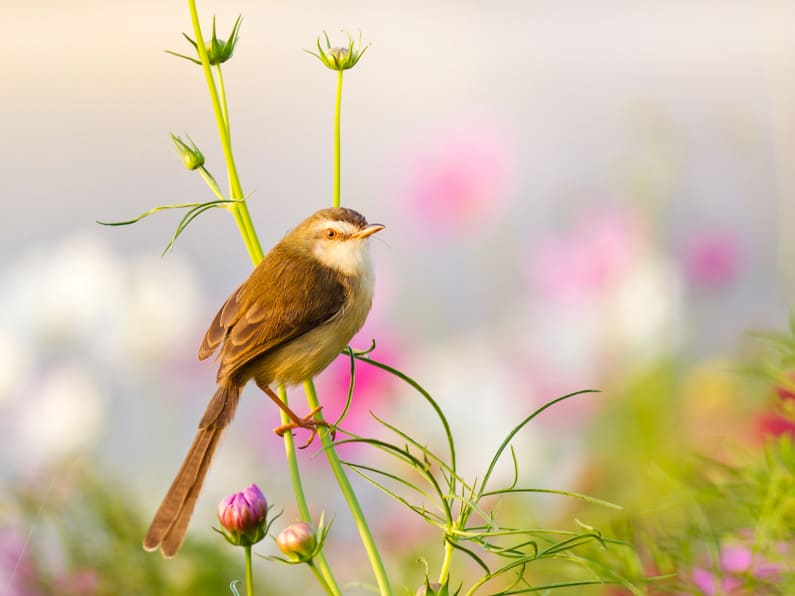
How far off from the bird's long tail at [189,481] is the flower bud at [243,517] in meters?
0.08

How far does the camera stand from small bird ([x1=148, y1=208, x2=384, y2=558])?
60.6 inches

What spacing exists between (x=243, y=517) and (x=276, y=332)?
0.39 metres

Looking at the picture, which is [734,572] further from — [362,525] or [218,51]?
[218,51]

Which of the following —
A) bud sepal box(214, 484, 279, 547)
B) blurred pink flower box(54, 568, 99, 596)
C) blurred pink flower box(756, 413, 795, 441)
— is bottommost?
blurred pink flower box(54, 568, 99, 596)

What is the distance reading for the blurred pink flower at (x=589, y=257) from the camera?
11.8 feet

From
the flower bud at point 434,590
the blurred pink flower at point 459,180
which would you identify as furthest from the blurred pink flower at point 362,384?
the flower bud at point 434,590

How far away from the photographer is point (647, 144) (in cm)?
375

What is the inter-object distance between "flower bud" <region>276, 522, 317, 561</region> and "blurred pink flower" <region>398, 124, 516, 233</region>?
8.21 feet

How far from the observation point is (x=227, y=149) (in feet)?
4.31

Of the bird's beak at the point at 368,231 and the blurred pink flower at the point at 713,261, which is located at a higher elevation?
the bird's beak at the point at 368,231

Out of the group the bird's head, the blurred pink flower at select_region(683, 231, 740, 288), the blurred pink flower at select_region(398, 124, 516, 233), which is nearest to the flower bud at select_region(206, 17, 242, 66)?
the bird's head

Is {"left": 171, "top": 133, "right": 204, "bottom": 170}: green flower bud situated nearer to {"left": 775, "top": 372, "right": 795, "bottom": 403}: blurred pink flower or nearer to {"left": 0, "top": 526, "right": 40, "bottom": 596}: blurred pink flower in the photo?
{"left": 775, "top": 372, "right": 795, "bottom": 403}: blurred pink flower

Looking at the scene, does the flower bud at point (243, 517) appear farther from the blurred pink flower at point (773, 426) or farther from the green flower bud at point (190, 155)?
the blurred pink flower at point (773, 426)

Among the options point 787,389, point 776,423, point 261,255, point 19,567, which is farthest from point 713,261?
point 261,255
